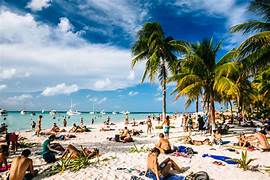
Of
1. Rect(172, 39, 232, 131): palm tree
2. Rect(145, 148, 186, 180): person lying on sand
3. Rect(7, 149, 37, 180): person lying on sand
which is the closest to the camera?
Rect(7, 149, 37, 180): person lying on sand

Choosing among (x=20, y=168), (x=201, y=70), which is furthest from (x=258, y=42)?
(x=20, y=168)

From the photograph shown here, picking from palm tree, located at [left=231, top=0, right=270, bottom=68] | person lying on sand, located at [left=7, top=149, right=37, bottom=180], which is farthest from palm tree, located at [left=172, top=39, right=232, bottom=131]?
person lying on sand, located at [left=7, top=149, right=37, bottom=180]

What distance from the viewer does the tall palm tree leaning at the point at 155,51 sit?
2081cm

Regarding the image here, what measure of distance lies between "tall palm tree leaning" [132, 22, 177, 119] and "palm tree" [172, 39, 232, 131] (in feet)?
9.10

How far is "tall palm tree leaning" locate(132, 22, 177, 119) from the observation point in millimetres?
20812

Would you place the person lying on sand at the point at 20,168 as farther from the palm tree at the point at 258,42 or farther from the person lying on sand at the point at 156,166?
the palm tree at the point at 258,42

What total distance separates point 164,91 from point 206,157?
35.7 ft

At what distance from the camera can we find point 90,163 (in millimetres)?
9273

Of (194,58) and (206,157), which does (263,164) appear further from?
(194,58)

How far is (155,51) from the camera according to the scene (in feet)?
68.3

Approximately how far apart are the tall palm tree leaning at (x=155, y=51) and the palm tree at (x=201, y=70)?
9.10 ft

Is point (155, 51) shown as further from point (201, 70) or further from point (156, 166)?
point (156, 166)

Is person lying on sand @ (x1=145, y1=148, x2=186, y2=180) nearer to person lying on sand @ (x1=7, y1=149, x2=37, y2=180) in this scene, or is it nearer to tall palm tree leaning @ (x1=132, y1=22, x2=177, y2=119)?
person lying on sand @ (x1=7, y1=149, x2=37, y2=180)

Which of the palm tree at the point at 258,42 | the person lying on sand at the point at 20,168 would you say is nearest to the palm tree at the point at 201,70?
the palm tree at the point at 258,42
